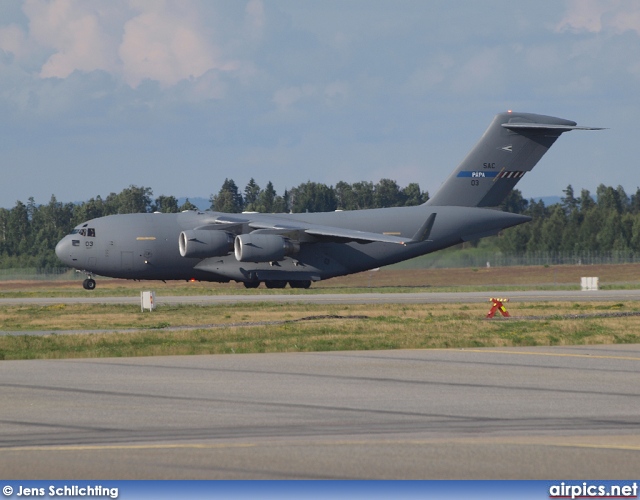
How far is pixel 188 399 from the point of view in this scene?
50.0 feet

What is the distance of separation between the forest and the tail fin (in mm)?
26151

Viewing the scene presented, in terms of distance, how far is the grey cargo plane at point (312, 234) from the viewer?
172ft

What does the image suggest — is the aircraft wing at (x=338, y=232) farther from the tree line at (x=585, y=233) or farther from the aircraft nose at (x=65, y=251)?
the tree line at (x=585, y=233)

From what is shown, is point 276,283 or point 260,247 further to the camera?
point 276,283

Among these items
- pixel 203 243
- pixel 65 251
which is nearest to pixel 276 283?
pixel 203 243

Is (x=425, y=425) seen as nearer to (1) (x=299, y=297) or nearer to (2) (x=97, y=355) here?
(2) (x=97, y=355)

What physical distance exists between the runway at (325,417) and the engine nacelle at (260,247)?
29.9 meters

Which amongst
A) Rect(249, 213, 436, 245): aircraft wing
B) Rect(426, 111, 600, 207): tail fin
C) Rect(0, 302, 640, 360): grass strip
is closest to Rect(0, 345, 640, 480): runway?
Rect(0, 302, 640, 360): grass strip

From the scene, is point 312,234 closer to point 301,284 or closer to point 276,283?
point 301,284

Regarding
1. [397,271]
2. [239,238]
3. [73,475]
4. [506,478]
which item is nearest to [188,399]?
[73,475]

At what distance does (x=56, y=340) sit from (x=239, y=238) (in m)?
26.5

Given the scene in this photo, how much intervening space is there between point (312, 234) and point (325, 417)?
39.2 metres

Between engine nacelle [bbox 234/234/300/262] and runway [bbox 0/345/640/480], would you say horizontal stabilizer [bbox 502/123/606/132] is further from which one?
runway [bbox 0/345/640/480]

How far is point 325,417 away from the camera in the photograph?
13.5m
